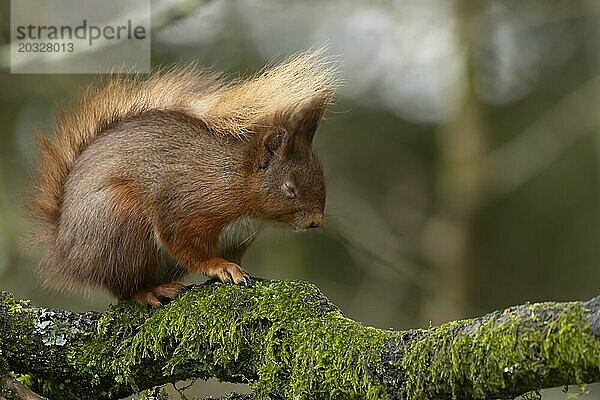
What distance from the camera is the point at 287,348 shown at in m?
2.18

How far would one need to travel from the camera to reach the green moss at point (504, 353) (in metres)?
1.66

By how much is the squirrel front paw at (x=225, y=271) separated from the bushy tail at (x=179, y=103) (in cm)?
51

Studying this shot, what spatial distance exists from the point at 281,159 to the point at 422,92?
419 cm

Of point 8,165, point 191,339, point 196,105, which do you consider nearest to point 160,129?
point 196,105

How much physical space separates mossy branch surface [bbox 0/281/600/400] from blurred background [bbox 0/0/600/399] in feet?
10.3

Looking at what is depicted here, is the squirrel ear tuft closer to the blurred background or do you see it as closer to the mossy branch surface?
the mossy branch surface

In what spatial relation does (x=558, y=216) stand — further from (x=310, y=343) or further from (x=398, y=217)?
(x=310, y=343)

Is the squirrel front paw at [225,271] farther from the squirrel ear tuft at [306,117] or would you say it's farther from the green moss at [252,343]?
the squirrel ear tuft at [306,117]

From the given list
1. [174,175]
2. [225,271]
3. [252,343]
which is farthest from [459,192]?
[252,343]

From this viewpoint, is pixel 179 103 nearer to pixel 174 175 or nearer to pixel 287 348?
pixel 174 175

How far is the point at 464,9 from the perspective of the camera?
21.0ft

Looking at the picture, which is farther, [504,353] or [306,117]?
[306,117]

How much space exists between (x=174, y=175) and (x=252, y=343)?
900mm

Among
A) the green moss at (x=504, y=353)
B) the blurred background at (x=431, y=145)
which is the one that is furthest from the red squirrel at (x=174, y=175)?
the blurred background at (x=431, y=145)
